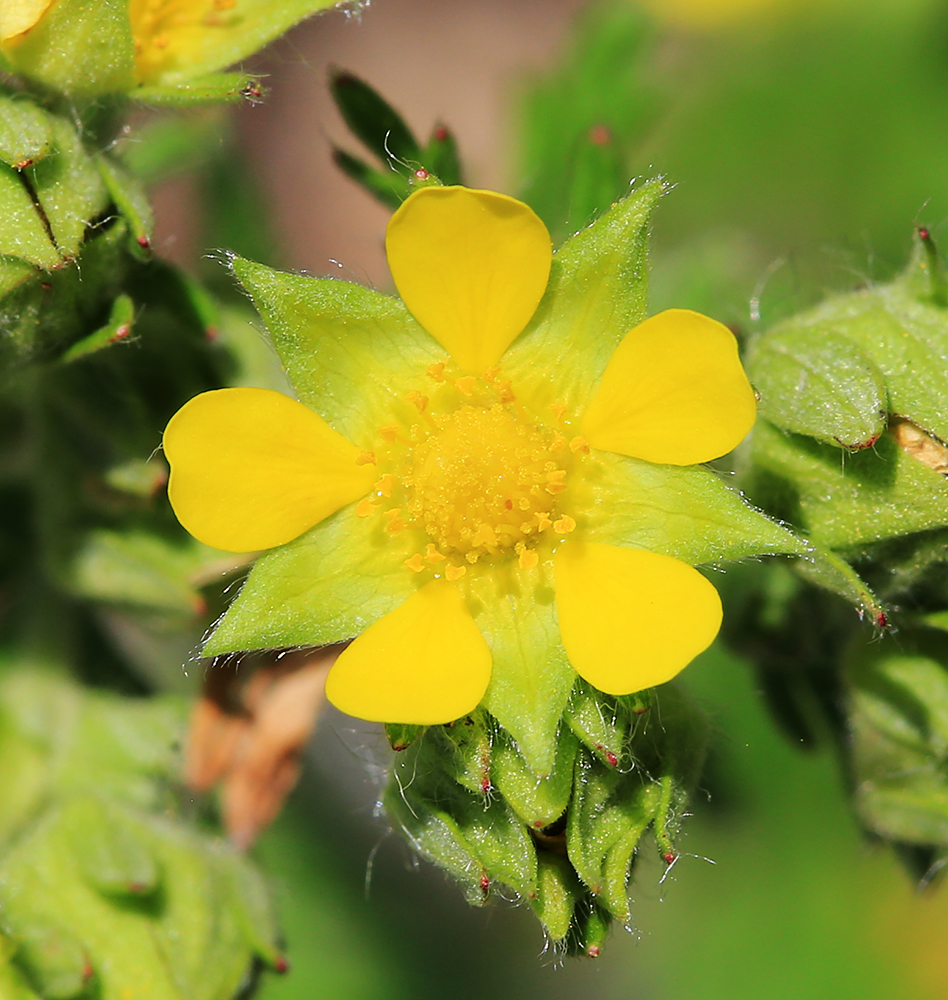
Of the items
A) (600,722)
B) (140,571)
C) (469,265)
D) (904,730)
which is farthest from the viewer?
(140,571)

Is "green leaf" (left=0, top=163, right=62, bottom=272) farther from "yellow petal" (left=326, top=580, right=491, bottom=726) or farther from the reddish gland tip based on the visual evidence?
the reddish gland tip

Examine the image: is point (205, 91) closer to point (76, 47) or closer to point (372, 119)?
point (76, 47)

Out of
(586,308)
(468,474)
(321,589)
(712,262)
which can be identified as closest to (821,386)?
(586,308)

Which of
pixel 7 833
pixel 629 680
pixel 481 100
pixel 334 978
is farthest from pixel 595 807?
pixel 481 100

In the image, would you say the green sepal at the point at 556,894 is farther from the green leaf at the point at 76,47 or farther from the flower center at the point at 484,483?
the green leaf at the point at 76,47

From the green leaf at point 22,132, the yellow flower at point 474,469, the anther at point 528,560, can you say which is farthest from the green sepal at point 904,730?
the green leaf at point 22,132
